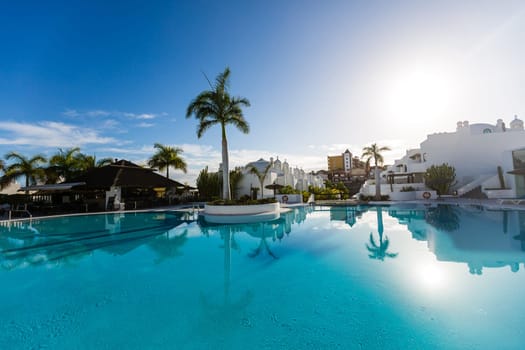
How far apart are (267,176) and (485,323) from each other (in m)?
23.1

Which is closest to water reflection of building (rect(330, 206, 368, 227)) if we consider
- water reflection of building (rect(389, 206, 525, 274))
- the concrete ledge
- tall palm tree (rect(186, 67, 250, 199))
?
water reflection of building (rect(389, 206, 525, 274))

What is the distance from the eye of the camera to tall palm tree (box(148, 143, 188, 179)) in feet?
88.5

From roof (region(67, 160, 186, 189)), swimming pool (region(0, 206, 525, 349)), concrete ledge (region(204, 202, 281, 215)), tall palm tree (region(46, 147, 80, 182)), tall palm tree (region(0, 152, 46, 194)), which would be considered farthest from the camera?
tall palm tree (region(46, 147, 80, 182))

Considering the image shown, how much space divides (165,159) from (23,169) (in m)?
12.0

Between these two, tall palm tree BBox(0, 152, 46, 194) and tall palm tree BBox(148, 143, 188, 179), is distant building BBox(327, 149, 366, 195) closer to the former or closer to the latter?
tall palm tree BBox(148, 143, 188, 179)

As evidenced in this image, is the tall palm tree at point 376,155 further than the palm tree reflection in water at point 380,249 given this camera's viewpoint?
Yes

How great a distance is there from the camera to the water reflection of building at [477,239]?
19.4 feet

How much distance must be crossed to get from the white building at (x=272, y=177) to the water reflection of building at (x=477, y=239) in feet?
51.6

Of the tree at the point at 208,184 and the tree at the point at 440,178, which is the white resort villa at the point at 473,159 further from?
the tree at the point at 208,184

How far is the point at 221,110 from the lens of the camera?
46.9ft

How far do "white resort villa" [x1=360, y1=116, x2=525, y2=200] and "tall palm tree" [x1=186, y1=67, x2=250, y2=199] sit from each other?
58.1 feet

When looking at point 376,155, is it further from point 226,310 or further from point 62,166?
point 62,166

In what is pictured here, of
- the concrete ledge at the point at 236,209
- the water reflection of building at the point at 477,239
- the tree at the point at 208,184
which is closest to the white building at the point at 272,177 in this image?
A: the tree at the point at 208,184

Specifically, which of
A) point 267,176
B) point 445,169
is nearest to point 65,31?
point 267,176
